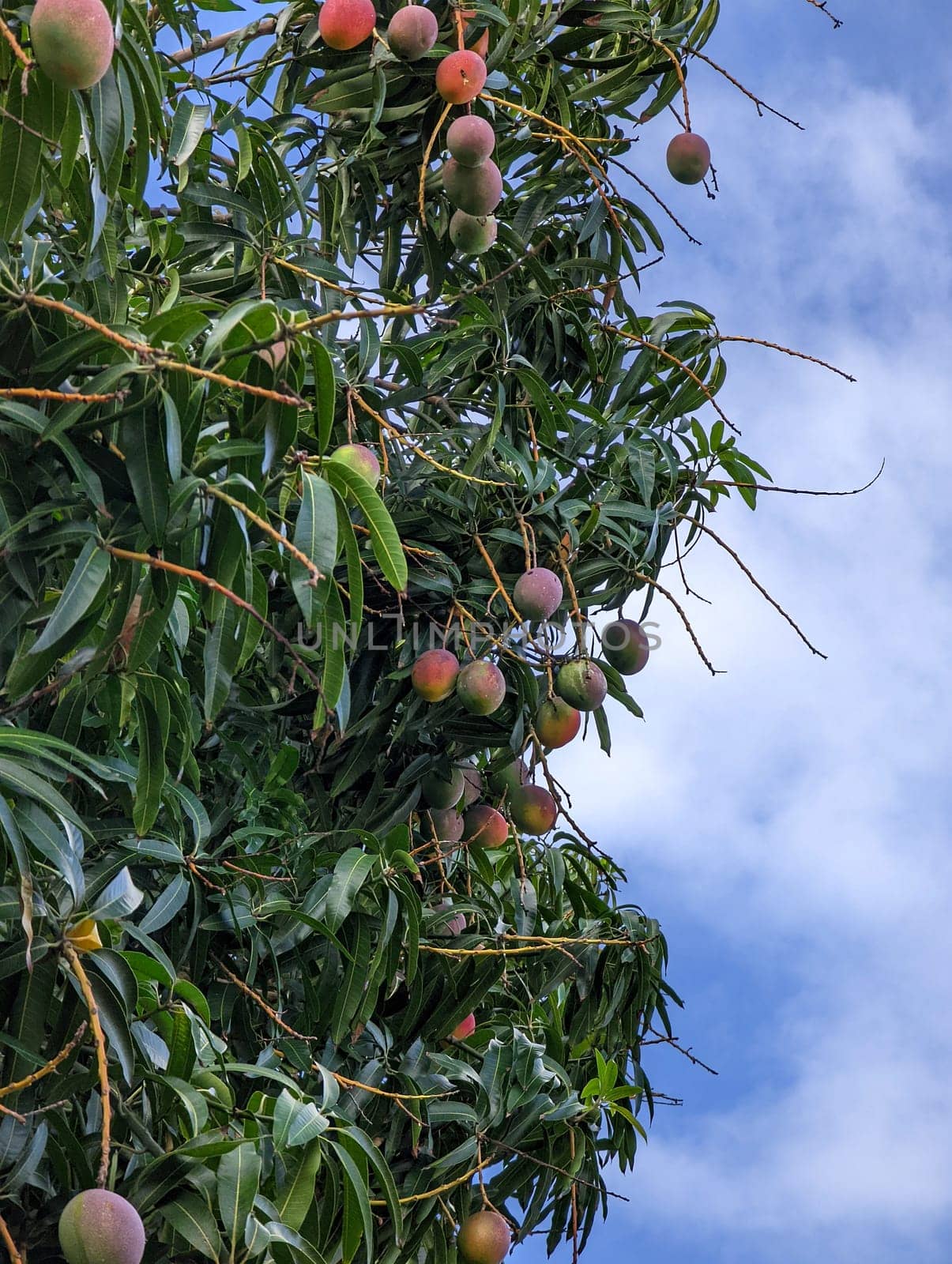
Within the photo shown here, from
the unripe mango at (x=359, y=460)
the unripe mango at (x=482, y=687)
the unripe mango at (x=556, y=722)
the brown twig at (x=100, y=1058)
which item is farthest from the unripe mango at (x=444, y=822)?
the brown twig at (x=100, y=1058)

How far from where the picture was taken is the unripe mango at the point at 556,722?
2.24 meters

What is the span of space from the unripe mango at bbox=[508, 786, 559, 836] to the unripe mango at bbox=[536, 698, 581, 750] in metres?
0.19

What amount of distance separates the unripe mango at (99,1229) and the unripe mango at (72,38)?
1.04m

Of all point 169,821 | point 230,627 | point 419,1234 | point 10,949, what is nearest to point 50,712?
point 169,821

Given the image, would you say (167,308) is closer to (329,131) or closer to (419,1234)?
(329,131)

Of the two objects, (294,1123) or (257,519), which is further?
(294,1123)

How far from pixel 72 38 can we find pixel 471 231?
110cm

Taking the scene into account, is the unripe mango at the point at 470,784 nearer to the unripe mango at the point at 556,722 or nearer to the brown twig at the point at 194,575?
the unripe mango at the point at 556,722

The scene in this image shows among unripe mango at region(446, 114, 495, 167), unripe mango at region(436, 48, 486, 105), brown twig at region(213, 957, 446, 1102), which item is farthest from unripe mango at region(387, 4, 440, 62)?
brown twig at region(213, 957, 446, 1102)

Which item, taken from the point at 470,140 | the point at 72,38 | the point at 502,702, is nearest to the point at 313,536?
the point at 72,38

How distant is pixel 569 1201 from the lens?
8.38 feet

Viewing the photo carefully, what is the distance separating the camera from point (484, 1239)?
6.99 feet

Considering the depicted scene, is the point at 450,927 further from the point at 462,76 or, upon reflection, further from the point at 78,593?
the point at 462,76

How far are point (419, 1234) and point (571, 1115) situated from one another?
12.0 inches
